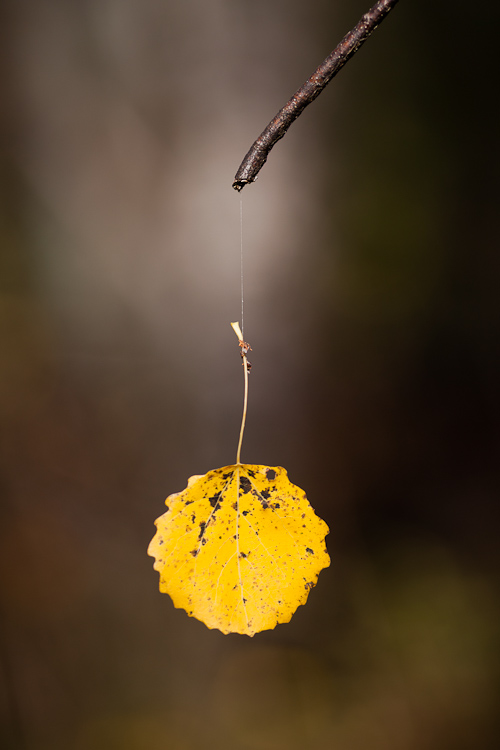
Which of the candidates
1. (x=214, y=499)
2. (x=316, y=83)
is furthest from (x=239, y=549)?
(x=316, y=83)

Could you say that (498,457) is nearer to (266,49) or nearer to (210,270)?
(210,270)

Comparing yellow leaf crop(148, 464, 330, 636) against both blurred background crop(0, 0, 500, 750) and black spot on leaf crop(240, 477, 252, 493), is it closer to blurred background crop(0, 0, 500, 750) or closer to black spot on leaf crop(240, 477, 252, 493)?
black spot on leaf crop(240, 477, 252, 493)

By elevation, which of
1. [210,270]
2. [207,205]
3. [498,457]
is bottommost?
[498,457]

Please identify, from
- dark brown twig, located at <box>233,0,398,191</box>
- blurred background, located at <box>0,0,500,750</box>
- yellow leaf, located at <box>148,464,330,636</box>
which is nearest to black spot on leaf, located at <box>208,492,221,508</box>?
yellow leaf, located at <box>148,464,330,636</box>

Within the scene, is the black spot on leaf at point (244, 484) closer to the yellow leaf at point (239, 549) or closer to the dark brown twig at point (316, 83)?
the yellow leaf at point (239, 549)

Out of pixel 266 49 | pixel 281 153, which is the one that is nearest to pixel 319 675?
pixel 281 153

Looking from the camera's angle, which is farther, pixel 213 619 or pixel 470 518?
pixel 470 518

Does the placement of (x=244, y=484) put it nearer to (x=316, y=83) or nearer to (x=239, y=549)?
(x=239, y=549)

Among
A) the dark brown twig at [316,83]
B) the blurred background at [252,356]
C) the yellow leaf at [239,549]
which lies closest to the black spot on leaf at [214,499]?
the yellow leaf at [239,549]
